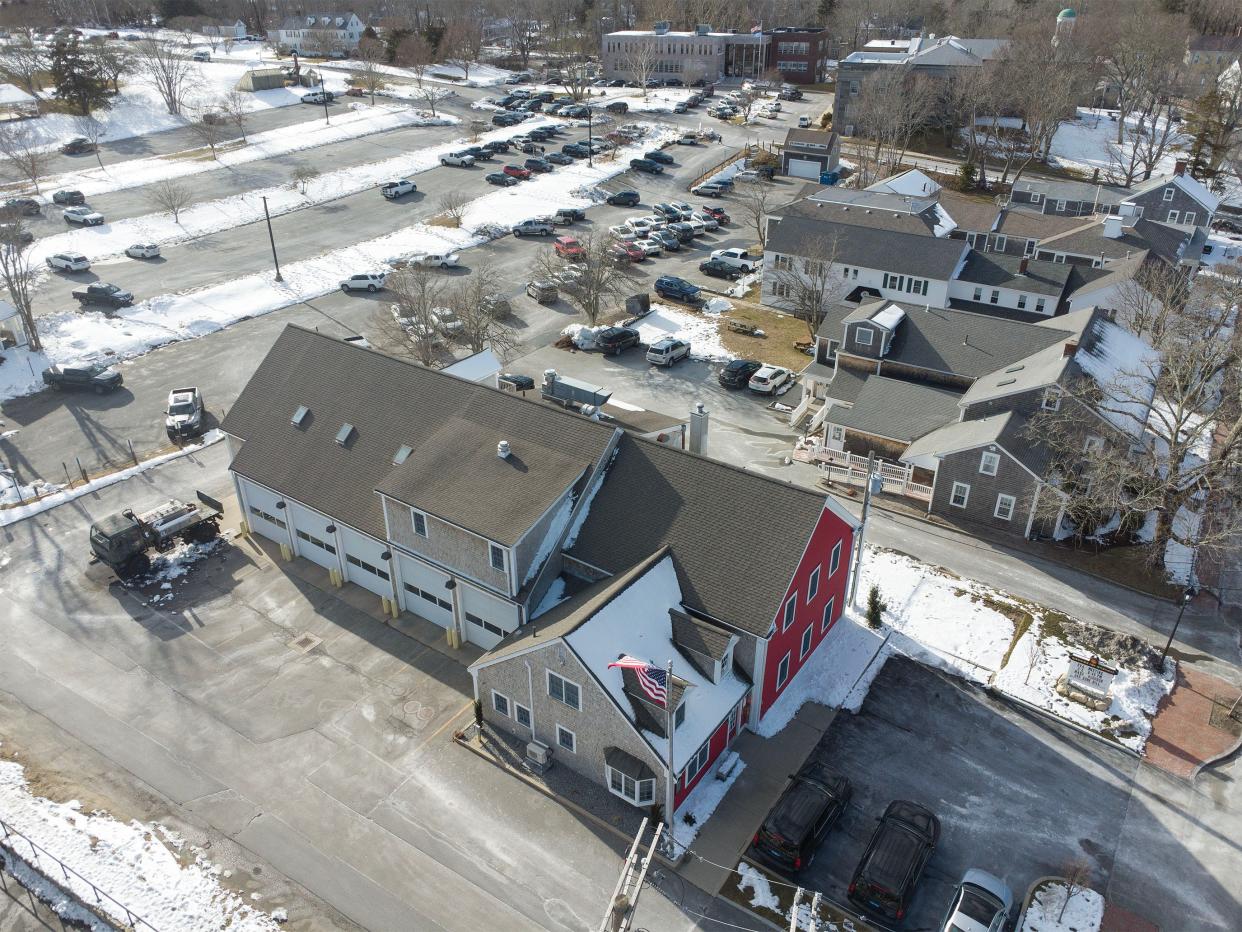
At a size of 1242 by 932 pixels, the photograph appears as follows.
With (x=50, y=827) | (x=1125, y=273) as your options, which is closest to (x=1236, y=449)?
(x=1125, y=273)

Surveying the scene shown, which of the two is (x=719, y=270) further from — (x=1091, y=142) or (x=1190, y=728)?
(x=1091, y=142)

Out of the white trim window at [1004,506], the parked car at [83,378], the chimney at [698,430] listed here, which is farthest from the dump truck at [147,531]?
the white trim window at [1004,506]

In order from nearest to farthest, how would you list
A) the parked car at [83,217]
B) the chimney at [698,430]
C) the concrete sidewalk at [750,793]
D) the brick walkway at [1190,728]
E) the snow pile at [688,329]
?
1. the concrete sidewalk at [750,793]
2. the brick walkway at [1190,728]
3. the chimney at [698,430]
4. the snow pile at [688,329]
5. the parked car at [83,217]

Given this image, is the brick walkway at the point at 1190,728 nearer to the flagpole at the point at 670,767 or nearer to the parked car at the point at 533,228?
the flagpole at the point at 670,767

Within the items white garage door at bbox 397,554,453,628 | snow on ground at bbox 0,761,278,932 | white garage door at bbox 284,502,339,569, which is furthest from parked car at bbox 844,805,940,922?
white garage door at bbox 284,502,339,569

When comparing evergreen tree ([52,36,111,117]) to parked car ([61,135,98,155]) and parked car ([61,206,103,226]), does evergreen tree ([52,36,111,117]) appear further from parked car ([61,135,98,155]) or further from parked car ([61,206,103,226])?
parked car ([61,206,103,226])

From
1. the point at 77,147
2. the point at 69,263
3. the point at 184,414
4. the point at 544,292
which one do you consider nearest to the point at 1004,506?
the point at 544,292

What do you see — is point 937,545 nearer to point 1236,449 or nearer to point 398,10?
point 1236,449
